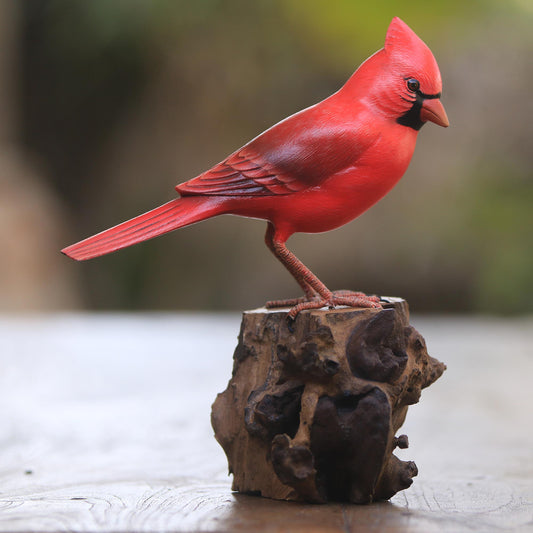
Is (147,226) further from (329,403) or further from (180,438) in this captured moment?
(180,438)

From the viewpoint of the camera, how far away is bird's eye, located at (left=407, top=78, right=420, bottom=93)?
1.26 meters

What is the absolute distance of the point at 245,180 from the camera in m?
1.24

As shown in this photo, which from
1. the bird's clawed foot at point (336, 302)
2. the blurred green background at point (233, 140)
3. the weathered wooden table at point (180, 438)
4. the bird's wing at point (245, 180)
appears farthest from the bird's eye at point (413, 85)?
the blurred green background at point (233, 140)

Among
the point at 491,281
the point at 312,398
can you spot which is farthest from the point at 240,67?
the point at 312,398

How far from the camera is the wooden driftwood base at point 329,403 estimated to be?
1.09 metres

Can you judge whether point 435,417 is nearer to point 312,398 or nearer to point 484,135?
point 312,398

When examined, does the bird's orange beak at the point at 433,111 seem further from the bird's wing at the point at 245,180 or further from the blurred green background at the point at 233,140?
the blurred green background at the point at 233,140

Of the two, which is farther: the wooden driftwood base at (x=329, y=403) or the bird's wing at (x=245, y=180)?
A: the bird's wing at (x=245, y=180)

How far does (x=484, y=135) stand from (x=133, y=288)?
2636 mm

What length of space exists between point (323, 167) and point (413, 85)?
240mm

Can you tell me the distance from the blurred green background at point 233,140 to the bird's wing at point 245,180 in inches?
127

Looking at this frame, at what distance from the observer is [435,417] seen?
6.81 ft

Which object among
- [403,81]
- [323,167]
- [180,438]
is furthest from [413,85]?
[180,438]

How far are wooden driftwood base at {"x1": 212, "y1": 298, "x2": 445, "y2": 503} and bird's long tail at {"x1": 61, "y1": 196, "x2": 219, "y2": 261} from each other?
224 millimetres
